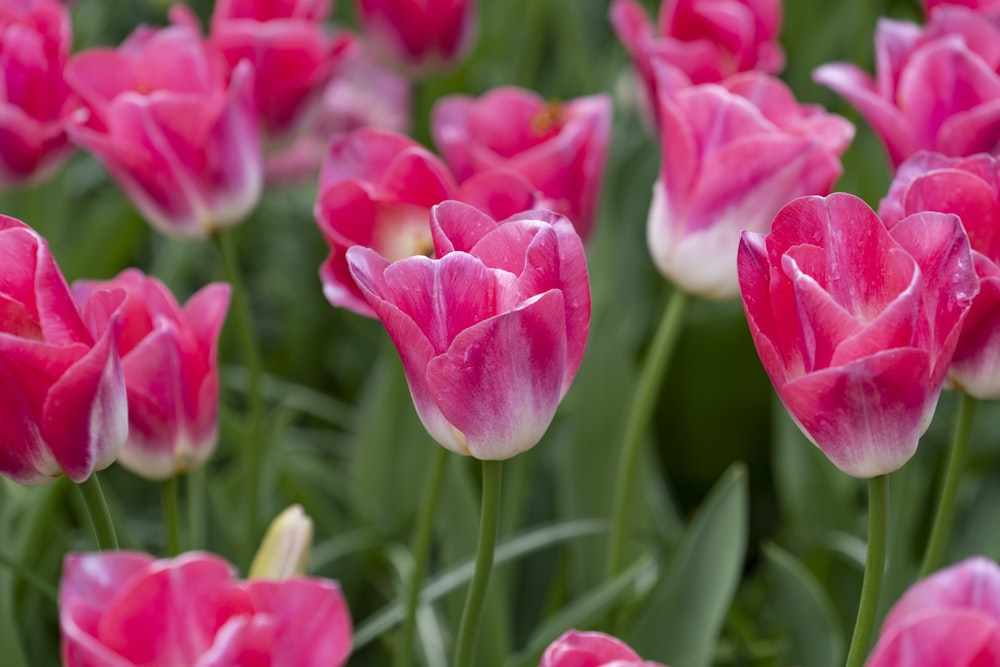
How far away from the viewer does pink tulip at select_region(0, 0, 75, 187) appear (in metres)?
0.76

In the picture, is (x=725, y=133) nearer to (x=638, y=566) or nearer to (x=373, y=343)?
(x=638, y=566)

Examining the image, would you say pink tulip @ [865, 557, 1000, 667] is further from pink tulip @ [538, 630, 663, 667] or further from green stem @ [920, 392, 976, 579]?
green stem @ [920, 392, 976, 579]

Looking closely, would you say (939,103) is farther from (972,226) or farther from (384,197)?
(384,197)

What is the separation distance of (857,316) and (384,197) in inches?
10.2

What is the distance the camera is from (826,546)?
31.4 inches

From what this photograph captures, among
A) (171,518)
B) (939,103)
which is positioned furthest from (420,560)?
(939,103)

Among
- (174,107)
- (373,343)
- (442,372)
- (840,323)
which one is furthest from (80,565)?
(373,343)

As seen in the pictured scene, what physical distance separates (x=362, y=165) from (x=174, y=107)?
5.0 inches

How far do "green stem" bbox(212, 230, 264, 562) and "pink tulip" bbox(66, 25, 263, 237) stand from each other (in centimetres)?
3

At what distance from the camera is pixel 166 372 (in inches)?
23.1

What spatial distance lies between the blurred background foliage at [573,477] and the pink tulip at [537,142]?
0.19 meters

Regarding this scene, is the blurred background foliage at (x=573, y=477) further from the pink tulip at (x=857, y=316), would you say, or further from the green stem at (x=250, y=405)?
the pink tulip at (x=857, y=316)

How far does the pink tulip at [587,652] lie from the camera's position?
1.22 feet

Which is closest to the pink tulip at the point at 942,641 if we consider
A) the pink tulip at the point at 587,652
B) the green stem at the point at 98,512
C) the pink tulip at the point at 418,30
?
the pink tulip at the point at 587,652
